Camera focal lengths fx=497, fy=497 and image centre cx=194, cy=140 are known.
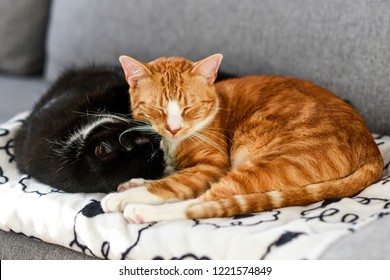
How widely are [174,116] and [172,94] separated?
74 mm

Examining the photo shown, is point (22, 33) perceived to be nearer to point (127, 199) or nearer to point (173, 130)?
point (173, 130)

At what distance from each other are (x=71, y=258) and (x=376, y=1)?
1333 mm

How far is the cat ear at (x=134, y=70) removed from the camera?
1502mm

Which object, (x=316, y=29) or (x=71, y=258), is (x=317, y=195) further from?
(x=316, y=29)

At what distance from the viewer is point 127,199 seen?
1364 mm

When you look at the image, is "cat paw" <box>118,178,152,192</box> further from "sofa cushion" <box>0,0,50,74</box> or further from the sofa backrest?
"sofa cushion" <box>0,0,50,74</box>

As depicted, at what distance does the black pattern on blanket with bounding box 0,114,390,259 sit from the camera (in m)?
1.13

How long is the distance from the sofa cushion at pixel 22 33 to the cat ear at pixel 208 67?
1.40 m

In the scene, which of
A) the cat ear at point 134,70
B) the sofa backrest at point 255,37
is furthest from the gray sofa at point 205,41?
the cat ear at point 134,70

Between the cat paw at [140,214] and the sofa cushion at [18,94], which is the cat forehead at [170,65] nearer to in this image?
the cat paw at [140,214]

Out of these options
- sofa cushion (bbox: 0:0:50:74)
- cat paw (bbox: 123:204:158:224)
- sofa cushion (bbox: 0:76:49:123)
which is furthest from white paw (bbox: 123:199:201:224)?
sofa cushion (bbox: 0:0:50:74)

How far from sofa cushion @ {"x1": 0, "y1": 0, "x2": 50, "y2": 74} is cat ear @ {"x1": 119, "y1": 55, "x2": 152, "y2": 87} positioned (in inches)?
51.0
